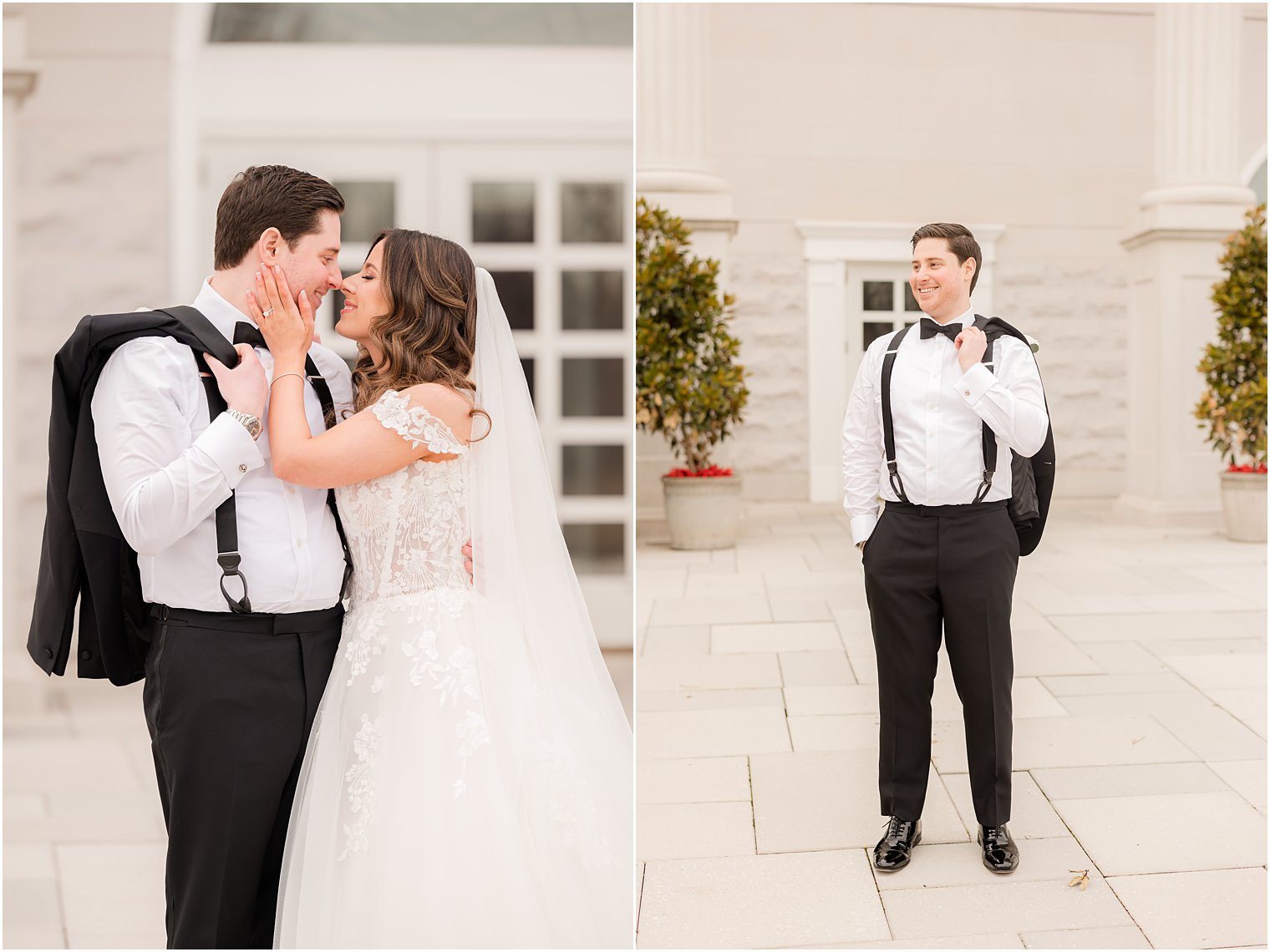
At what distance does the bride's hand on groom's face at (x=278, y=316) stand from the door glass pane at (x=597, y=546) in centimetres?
338

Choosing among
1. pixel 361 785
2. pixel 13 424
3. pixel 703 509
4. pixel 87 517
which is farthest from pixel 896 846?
pixel 703 509

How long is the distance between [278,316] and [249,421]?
20 centimetres

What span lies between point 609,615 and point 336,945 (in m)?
3.35

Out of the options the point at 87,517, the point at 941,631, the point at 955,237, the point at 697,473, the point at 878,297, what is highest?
the point at 878,297

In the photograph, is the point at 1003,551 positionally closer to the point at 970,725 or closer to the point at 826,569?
the point at 970,725

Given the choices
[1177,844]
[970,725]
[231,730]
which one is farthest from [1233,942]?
[231,730]

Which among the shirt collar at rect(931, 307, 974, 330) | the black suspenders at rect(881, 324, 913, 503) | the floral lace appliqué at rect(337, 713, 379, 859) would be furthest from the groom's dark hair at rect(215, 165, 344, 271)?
the shirt collar at rect(931, 307, 974, 330)

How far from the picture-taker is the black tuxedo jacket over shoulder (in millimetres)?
1753

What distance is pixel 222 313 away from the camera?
6.18 feet

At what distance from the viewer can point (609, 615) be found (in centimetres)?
515

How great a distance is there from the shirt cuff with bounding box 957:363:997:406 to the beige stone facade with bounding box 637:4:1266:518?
6.04 m

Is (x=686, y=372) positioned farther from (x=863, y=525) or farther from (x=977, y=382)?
(x=977, y=382)

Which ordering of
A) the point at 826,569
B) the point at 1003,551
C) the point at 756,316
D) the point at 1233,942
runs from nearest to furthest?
the point at 1233,942, the point at 1003,551, the point at 826,569, the point at 756,316

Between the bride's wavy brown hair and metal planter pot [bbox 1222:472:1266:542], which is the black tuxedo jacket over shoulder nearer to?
the bride's wavy brown hair
